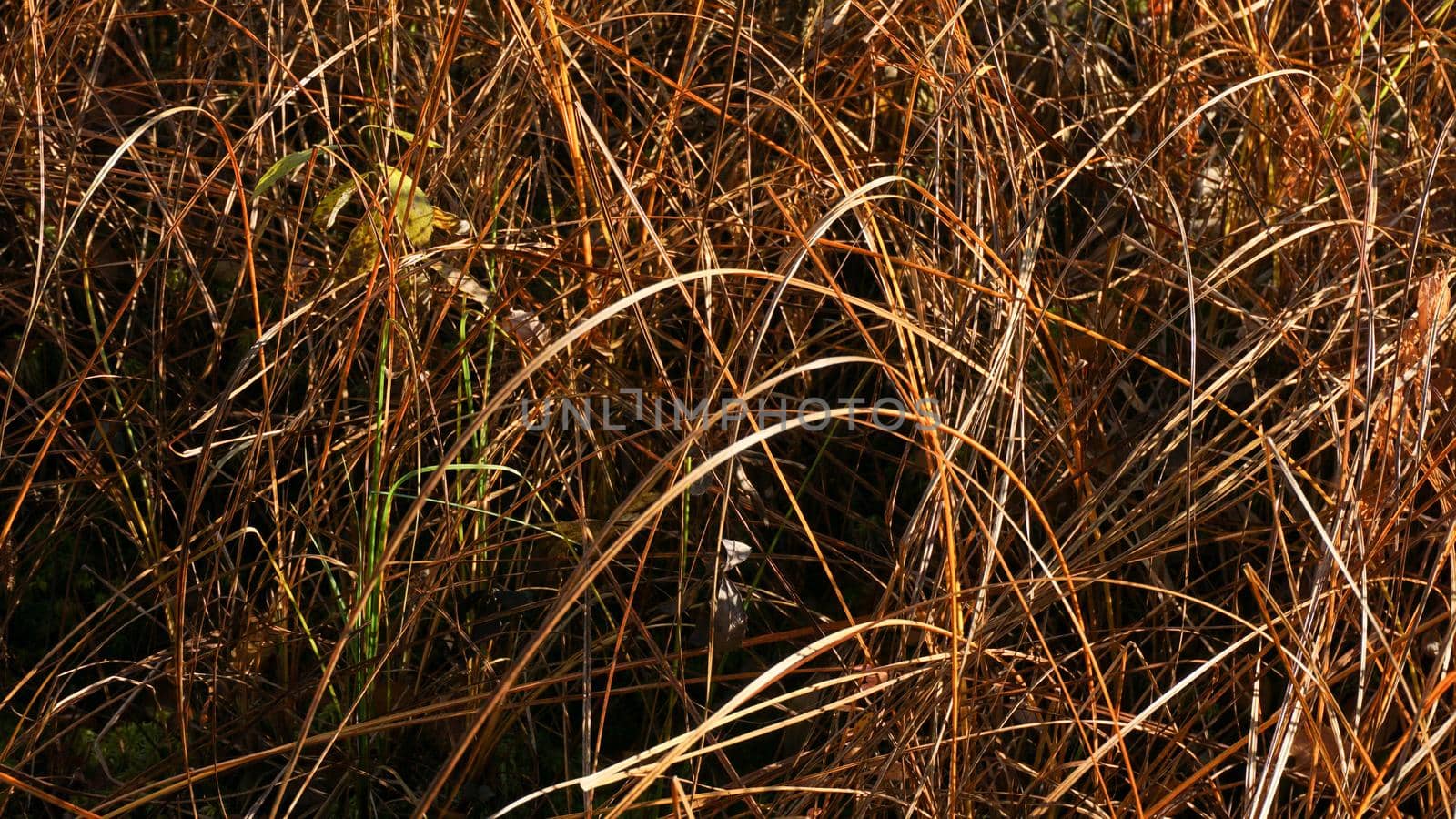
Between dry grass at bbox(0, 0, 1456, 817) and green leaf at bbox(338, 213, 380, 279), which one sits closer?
dry grass at bbox(0, 0, 1456, 817)

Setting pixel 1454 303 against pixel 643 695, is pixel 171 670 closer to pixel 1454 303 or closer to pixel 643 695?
pixel 643 695

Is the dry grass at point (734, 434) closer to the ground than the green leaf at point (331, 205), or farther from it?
closer to the ground

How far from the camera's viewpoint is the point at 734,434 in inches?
32.5

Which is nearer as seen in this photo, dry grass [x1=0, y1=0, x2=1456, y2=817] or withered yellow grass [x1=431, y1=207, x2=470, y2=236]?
dry grass [x1=0, y1=0, x2=1456, y2=817]

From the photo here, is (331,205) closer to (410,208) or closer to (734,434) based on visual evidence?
(410,208)

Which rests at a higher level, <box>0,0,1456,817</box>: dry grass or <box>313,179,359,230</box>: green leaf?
<box>313,179,359,230</box>: green leaf

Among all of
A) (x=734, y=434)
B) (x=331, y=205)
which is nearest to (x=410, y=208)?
(x=331, y=205)

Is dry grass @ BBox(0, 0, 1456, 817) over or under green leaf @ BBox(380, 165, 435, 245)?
under

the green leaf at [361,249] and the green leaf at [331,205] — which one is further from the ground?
the green leaf at [331,205]

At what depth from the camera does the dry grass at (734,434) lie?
1014 millimetres

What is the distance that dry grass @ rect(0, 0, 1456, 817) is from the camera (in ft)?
3.33

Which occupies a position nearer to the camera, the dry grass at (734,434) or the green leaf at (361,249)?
the dry grass at (734,434)

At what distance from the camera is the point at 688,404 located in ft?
3.45

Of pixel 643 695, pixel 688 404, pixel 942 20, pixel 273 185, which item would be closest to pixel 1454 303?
pixel 942 20
